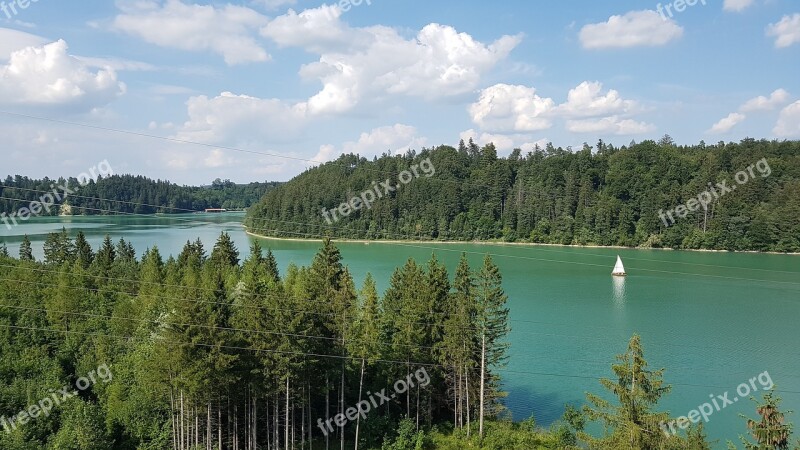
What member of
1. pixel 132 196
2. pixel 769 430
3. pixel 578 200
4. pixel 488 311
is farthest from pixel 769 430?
pixel 132 196

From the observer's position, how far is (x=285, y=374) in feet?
49.1

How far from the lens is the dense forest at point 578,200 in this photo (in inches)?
2781

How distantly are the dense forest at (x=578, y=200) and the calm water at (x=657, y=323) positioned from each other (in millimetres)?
9427

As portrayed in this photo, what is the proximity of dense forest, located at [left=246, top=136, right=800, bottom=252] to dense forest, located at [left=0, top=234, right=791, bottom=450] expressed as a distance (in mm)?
45974

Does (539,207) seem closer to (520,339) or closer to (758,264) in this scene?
(758,264)

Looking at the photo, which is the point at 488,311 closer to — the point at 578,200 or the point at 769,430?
the point at 769,430

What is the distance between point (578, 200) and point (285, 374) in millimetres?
75316

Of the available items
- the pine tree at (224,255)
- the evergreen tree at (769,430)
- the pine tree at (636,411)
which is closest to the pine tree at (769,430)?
the evergreen tree at (769,430)

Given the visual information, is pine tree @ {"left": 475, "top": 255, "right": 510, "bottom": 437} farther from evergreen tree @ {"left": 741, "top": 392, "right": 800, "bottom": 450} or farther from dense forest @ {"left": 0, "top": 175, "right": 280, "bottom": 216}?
dense forest @ {"left": 0, "top": 175, "right": 280, "bottom": 216}

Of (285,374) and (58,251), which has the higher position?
(58,251)

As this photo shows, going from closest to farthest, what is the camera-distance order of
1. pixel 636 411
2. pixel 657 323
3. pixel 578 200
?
pixel 636 411 → pixel 657 323 → pixel 578 200

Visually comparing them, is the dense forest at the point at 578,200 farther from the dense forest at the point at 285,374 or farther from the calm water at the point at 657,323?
the dense forest at the point at 285,374

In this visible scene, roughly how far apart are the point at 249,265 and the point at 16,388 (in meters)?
14.6

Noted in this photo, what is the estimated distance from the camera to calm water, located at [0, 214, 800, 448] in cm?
2208
